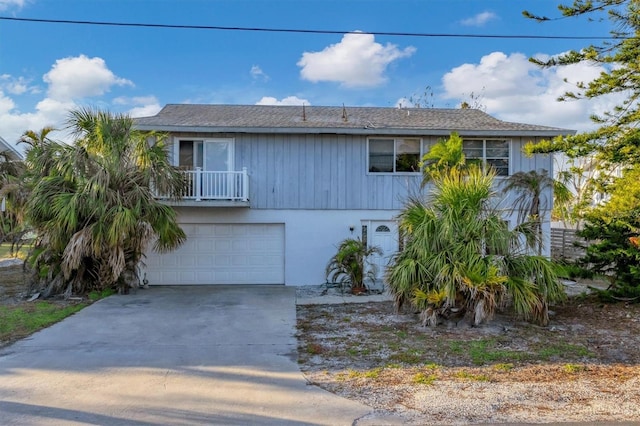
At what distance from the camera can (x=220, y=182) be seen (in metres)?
11.7

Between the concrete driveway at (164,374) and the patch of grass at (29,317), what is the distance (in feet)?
0.92

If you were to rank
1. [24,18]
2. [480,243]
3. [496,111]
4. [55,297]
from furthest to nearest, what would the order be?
[496,111]
[55,297]
[24,18]
[480,243]

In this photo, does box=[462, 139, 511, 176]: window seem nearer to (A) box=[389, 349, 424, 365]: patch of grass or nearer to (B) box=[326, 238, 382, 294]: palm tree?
(B) box=[326, 238, 382, 294]: palm tree

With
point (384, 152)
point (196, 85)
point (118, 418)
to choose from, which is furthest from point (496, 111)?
point (118, 418)

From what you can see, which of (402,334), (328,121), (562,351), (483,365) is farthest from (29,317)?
(328,121)

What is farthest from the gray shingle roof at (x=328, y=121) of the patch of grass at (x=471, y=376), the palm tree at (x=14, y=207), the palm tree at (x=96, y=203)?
the patch of grass at (x=471, y=376)

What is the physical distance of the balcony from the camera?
11.5 meters

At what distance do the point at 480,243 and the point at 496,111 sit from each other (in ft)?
57.0

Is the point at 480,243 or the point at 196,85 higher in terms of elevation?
the point at 196,85

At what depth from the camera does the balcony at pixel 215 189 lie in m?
11.5

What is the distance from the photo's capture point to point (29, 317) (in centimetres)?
773

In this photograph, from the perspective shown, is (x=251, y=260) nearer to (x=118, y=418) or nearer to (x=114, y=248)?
(x=114, y=248)

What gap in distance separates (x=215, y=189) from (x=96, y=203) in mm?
3114

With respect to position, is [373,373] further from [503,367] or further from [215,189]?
[215,189]
